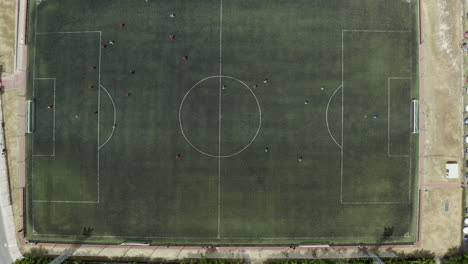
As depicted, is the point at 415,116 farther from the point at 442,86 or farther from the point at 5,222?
the point at 5,222

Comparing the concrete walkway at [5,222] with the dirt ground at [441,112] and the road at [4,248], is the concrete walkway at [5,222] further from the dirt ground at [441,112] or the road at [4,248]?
the dirt ground at [441,112]

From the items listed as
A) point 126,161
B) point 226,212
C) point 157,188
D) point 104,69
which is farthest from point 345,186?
point 104,69

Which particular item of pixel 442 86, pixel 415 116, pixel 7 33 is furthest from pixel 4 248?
pixel 442 86

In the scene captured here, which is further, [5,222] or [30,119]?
[5,222]

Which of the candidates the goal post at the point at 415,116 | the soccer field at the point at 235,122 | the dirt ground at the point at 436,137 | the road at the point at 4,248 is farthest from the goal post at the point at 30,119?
the goal post at the point at 415,116

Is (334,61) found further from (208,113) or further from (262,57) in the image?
(208,113)

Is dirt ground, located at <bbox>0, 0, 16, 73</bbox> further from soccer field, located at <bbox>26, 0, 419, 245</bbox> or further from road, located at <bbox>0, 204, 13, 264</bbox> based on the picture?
road, located at <bbox>0, 204, 13, 264</bbox>
